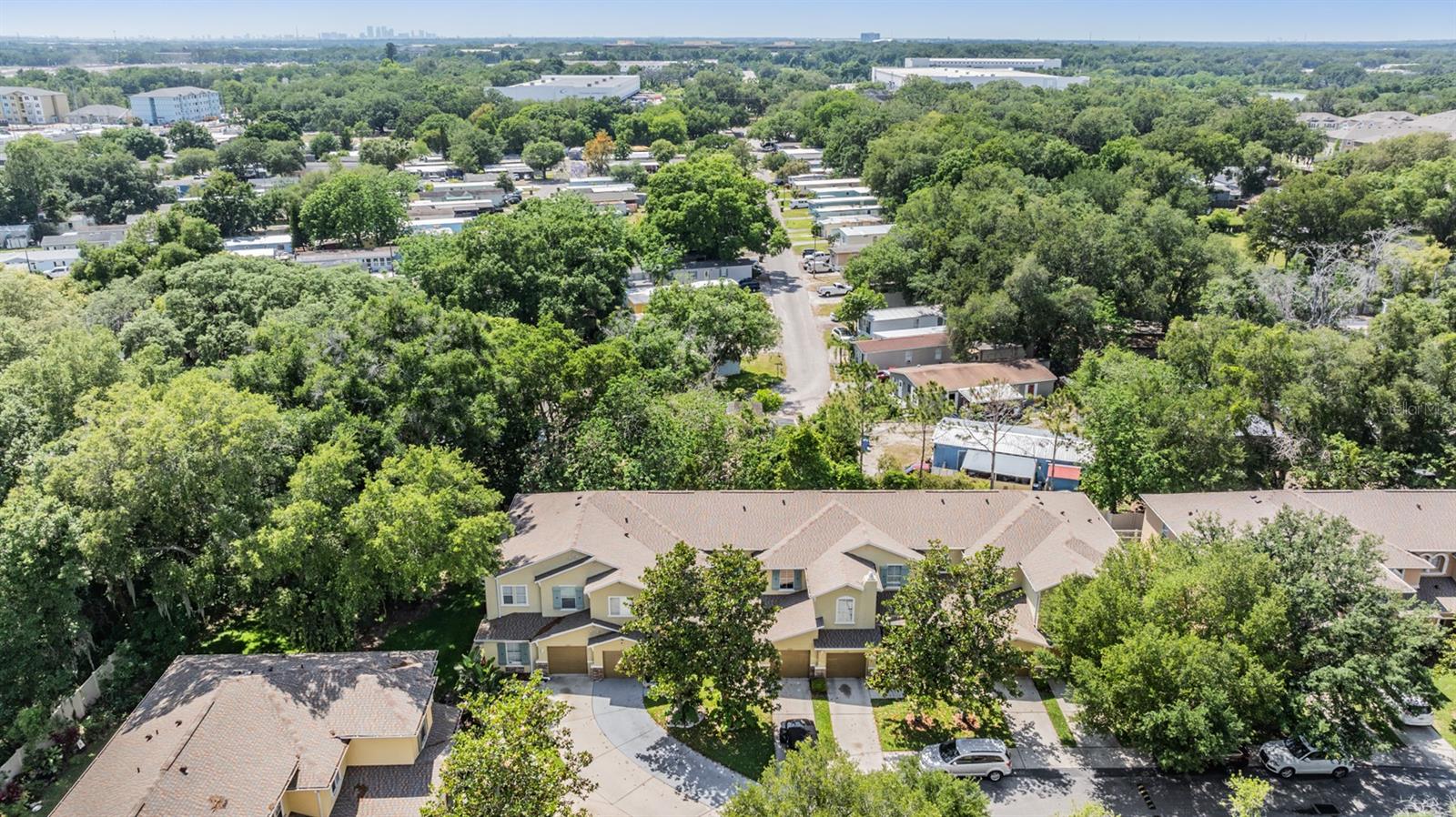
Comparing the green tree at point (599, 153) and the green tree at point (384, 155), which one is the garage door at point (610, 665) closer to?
Result: the green tree at point (599, 153)

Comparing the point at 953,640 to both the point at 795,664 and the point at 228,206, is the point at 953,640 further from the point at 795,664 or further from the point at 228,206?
the point at 228,206

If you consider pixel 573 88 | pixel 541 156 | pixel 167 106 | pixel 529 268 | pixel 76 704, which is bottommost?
pixel 76 704

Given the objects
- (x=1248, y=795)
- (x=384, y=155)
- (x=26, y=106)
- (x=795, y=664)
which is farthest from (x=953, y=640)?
(x=26, y=106)

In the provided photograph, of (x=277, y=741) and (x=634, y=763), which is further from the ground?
(x=277, y=741)

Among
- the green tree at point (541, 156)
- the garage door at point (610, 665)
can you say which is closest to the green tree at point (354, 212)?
the green tree at point (541, 156)

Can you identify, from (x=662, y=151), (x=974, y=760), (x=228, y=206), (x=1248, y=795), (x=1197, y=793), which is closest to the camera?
(x=1248, y=795)
